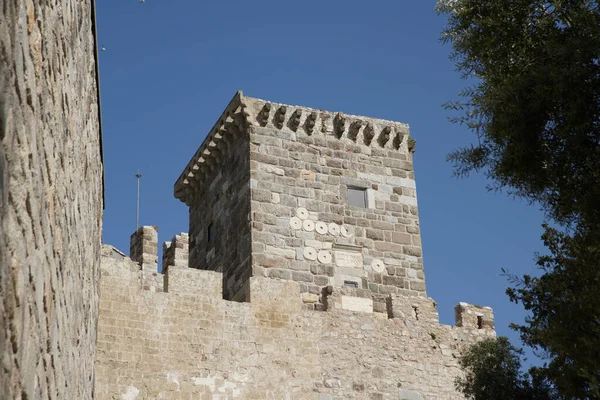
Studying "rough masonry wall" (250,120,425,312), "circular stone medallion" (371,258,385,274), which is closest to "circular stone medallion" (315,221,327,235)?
"rough masonry wall" (250,120,425,312)

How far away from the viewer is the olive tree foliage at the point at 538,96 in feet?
33.6

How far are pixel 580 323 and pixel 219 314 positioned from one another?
647 centimetres

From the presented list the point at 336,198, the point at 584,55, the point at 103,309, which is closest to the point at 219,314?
the point at 103,309

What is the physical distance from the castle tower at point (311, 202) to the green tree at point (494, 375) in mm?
1945

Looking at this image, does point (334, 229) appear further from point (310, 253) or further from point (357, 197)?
point (357, 197)

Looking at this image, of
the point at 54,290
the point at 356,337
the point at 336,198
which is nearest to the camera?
the point at 54,290

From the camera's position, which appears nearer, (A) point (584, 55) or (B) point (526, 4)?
(A) point (584, 55)

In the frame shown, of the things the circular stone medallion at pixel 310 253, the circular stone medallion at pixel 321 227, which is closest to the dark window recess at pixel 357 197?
the circular stone medallion at pixel 321 227

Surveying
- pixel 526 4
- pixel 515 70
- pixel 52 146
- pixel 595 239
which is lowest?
→ pixel 52 146

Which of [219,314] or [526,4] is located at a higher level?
[526,4]

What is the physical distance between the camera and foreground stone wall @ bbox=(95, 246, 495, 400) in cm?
1371

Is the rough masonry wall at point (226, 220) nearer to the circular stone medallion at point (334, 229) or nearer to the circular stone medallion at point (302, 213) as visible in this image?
the circular stone medallion at point (302, 213)

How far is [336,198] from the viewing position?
18.4 meters

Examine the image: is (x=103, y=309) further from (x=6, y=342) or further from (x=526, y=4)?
(x=6, y=342)
